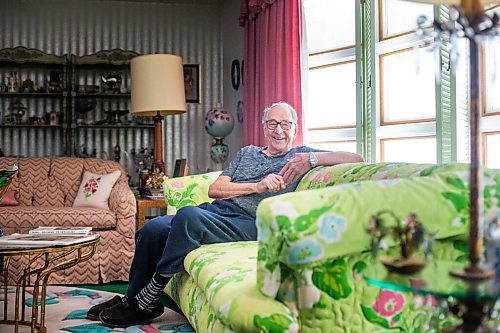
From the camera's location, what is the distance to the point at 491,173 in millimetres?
1983

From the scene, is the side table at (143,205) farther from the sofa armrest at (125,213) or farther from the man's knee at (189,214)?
the man's knee at (189,214)

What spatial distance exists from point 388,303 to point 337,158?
1427 millimetres

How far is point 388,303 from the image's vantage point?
2.01 m

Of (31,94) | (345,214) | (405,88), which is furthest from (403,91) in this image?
(31,94)

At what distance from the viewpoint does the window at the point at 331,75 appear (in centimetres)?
448

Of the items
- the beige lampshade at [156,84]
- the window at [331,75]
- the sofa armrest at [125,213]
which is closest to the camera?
the window at [331,75]

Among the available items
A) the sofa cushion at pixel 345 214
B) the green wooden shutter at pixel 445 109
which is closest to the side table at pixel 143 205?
the green wooden shutter at pixel 445 109

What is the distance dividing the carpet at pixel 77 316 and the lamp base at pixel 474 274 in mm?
2246

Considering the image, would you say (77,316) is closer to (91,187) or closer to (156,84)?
(91,187)

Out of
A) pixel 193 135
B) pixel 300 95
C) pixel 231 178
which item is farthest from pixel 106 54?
pixel 231 178

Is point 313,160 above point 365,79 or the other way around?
the other way around

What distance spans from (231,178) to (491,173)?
6.18ft

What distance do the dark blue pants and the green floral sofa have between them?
1.05 m

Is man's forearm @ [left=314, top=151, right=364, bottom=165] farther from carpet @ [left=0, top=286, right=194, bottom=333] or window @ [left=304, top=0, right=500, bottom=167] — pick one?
carpet @ [left=0, top=286, right=194, bottom=333]
